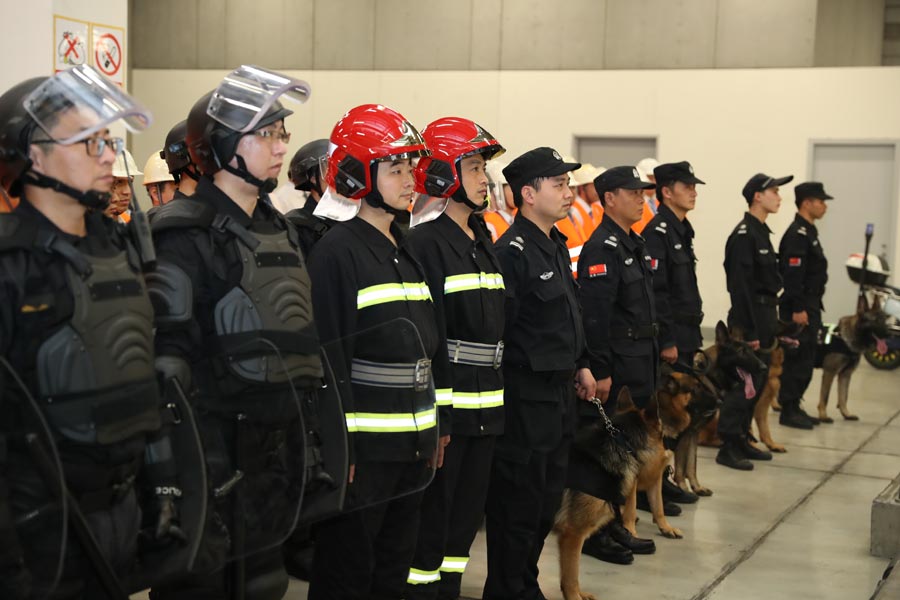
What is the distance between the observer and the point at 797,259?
9414 millimetres

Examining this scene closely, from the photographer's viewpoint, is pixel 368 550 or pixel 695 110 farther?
pixel 695 110

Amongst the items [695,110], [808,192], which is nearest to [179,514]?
[808,192]

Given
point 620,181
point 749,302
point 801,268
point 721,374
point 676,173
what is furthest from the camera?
point 801,268

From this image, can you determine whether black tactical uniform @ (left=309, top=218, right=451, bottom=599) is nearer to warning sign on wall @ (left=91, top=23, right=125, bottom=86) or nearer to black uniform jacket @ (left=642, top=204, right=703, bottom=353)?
black uniform jacket @ (left=642, top=204, right=703, bottom=353)

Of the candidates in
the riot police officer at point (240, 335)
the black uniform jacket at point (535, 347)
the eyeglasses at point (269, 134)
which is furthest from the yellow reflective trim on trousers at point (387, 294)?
the black uniform jacket at point (535, 347)

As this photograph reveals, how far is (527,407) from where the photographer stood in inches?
185

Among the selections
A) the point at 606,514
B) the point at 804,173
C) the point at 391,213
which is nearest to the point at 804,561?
the point at 606,514

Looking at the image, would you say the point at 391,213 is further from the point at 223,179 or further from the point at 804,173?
the point at 804,173

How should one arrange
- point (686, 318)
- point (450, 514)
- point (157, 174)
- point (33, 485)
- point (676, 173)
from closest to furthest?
point (33, 485) < point (450, 514) < point (157, 174) < point (686, 318) < point (676, 173)

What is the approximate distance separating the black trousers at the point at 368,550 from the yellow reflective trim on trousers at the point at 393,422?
0.46 ft

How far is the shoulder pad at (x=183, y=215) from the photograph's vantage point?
316 cm

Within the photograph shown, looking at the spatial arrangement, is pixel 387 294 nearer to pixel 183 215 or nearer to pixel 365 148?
pixel 365 148

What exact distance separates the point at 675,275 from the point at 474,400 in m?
3.28

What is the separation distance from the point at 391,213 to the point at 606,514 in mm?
1994
